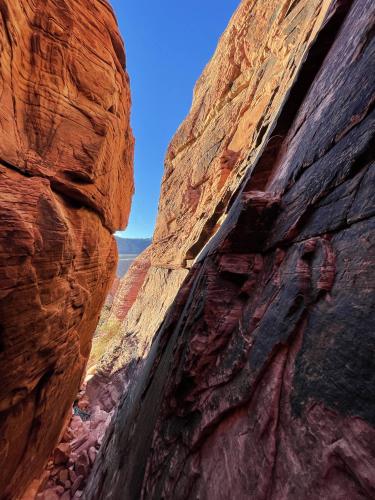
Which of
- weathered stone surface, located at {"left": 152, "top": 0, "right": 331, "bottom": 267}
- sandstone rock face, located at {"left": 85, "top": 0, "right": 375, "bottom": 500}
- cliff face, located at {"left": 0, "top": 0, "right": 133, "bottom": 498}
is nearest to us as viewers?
sandstone rock face, located at {"left": 85, "top": 0, "right": 375, "bottom": 500}

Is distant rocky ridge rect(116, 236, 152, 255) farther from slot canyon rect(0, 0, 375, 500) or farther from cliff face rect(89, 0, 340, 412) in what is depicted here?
slot canyon rect(0, 0, 375, 500)

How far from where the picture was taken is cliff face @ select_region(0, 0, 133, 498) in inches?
147

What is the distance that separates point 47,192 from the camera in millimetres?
4156

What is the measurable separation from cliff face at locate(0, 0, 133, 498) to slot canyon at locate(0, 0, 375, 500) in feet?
0.12

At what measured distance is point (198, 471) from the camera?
2.16 meters

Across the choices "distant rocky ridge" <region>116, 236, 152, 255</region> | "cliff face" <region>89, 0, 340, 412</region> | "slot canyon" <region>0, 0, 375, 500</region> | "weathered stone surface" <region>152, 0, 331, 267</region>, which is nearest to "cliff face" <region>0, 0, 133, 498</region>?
"slot canyon" <region>0, 0, 375, 500</region>

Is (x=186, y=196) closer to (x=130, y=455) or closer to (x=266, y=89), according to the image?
(x=266, y=89)

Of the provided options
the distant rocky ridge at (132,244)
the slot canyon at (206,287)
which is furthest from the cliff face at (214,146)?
the distant rocky ridge at (132,244)

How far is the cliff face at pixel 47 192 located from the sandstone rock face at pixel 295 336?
2.94 metres

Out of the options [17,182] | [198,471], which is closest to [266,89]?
[17,182]

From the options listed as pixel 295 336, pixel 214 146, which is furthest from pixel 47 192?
pixel 214 146

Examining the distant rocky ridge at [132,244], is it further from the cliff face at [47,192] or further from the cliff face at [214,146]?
the cliff face at [47,192]

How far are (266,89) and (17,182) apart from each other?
11118 millimetres

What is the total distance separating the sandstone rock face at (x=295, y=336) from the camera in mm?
1284
